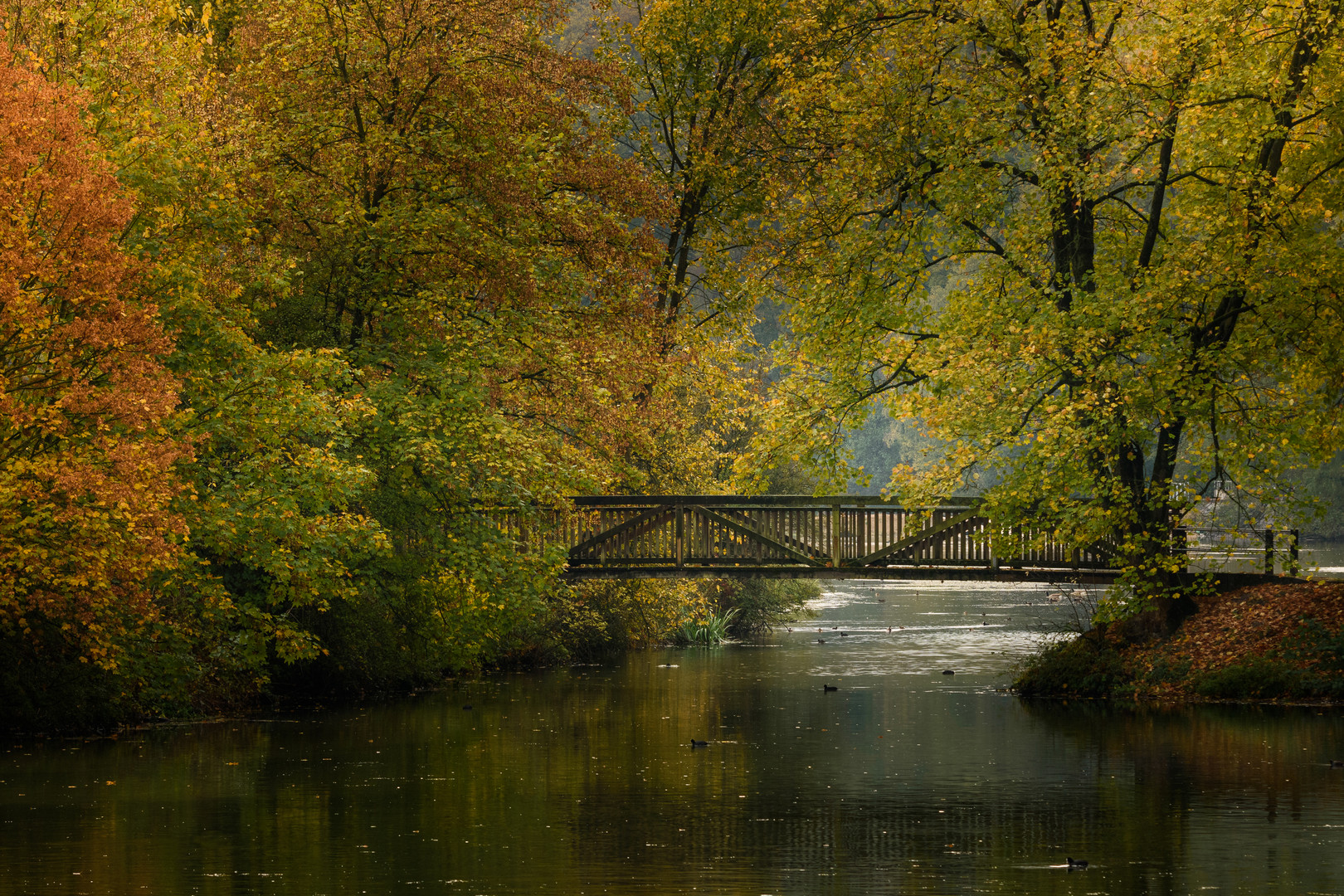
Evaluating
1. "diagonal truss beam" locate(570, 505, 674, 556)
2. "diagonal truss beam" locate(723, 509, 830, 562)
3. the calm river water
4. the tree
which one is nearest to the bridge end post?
"diagonal truss beam" locate(570, 505, 674, 556)

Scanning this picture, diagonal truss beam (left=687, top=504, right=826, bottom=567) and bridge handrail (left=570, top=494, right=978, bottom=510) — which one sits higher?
bridge handrail (left=570, top=494, right=978, bottom=510)

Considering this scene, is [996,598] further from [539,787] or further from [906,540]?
[539,787]

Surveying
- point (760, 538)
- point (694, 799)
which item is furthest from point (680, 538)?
point (694, 799)

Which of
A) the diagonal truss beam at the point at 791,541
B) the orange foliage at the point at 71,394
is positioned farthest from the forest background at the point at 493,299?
the diagonal truss beam at the point at 791,541

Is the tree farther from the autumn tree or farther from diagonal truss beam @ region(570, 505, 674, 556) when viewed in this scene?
the autumn tree

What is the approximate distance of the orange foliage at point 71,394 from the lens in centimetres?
1727

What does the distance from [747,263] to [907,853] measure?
2209 cm

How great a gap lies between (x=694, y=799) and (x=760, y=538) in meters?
13.2

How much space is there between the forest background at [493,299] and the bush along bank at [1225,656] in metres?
1.08

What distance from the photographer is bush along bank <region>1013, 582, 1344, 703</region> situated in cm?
2258

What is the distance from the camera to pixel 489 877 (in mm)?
11234

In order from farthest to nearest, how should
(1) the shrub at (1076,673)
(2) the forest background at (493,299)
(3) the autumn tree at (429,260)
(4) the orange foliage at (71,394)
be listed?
1. (1) the shrub at (1076,673)
2. (3) the autumn tree at (429,260)
3. (2) the forest background at (493,299)
4. (4) the orange foliage at (71,394)

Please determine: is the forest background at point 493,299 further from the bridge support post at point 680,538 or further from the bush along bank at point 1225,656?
the bridge support post at point 680,538

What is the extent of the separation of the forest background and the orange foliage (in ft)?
0.21
